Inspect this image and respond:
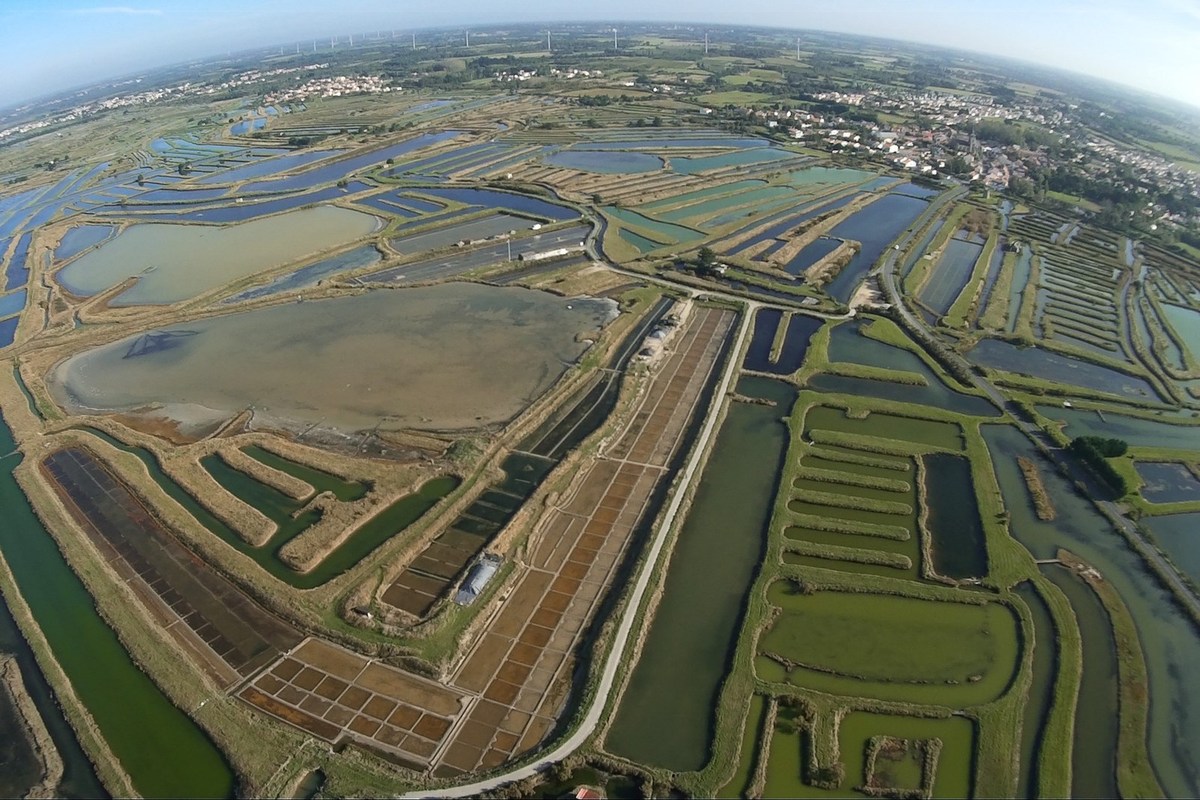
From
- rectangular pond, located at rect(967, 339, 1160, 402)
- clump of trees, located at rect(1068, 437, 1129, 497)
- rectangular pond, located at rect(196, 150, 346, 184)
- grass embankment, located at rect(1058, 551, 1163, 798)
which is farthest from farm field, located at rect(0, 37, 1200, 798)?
rectangular pond, located at rect(196, 150, 346, 184)

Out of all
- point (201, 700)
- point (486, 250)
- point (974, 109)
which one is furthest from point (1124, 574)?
point (974, 109)

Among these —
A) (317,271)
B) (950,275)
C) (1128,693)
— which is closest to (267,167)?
(317,271)

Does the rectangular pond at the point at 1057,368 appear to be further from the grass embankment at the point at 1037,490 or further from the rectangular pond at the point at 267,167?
the rectangular pond at the point at 267,167

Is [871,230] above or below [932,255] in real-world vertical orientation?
above

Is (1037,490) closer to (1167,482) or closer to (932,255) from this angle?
(1167,482)

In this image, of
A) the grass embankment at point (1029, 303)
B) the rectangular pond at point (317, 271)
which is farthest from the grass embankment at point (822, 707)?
the rectangular pond at point (317, 271)

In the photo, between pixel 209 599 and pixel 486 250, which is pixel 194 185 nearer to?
pixel 486 250
